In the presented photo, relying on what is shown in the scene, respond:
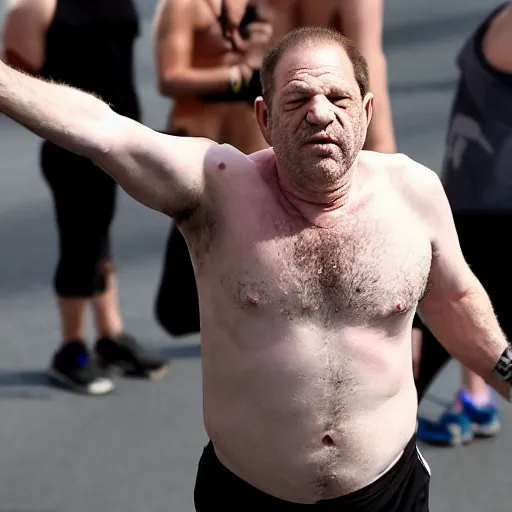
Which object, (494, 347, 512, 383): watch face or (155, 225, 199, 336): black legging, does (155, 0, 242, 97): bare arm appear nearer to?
(155, 225, 199, 336): black legging

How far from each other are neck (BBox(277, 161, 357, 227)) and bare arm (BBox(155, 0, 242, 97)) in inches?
41.0

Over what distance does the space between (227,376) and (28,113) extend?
0.43m

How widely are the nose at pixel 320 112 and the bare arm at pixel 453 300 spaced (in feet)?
0.64

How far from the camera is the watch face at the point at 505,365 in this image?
1411 mm

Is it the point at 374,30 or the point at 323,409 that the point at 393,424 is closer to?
the point at 323,409

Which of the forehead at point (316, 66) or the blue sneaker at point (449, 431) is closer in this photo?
the forehead at point (316, 66)

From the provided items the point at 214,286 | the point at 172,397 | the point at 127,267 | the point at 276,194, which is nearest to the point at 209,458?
the point at 214,286

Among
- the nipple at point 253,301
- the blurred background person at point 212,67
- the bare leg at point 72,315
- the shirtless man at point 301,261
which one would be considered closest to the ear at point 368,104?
the shirtless man at point 301,261

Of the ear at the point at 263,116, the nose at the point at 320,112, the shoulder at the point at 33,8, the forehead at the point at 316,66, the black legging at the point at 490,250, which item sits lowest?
the black legging at the point at 490,250

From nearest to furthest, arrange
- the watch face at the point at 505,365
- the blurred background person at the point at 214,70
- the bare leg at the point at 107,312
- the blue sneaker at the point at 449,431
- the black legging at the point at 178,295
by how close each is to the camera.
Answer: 1. the watch face at the point at 505,365
2. the blurred background person at the point at 214,70
3. the black legging at the point at 178,295
4. the blue sneaker at the point at 449,431
5. the bare leg at the point at 107,312

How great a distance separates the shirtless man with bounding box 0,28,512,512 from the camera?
46.3 inches

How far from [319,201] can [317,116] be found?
120mm

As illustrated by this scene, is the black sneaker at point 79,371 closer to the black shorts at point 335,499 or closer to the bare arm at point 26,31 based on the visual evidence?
the bare arm at point 26,31

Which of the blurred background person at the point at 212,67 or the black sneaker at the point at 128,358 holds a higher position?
the blurred background person at the point at 212,67
